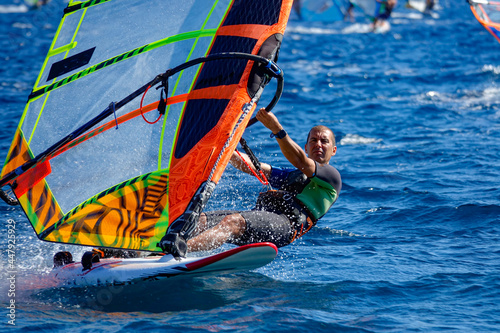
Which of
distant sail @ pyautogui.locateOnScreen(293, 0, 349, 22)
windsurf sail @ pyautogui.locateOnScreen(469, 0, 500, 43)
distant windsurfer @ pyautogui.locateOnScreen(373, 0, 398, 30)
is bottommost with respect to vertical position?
distant sail @ pyautogui.locateOnScreen(293, 0, 349, 22)

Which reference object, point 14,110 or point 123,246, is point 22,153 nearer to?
point 123,246

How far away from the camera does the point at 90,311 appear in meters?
4.80

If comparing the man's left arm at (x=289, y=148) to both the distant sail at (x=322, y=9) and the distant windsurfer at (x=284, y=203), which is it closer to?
the distant windsurfer at (x=284, y=203)

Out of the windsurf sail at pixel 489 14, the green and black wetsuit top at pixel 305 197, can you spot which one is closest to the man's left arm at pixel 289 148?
the green and black wetsuit top at pixel 305 197

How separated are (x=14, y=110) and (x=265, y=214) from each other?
7.63 metres

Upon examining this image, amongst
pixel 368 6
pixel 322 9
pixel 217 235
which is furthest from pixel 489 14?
pixel 322 9

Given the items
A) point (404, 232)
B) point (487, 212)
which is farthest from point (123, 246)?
point (487, 212)

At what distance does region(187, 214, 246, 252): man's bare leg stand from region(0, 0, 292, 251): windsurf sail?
0.85ft

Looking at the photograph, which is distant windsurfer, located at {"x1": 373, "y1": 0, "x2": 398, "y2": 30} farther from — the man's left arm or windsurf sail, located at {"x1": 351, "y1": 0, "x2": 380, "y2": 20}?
the man's left arm

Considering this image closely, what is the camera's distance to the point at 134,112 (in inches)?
220

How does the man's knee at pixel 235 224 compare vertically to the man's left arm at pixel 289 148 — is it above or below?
below

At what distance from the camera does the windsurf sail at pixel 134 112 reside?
5328 mm

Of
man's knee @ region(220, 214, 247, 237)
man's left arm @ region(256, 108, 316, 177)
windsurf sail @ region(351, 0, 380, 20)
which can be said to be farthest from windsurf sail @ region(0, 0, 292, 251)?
windsurf sail @ region(351, 0, 380, 20)

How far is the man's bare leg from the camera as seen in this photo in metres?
5.15
